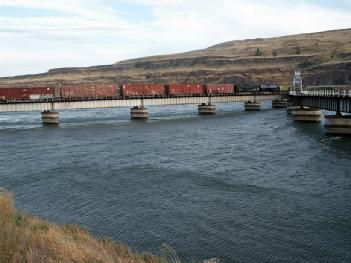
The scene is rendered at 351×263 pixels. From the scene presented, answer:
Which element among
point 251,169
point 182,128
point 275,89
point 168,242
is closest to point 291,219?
point 168,242

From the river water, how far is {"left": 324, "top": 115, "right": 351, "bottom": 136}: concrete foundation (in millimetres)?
1810

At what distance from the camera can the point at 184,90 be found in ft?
422

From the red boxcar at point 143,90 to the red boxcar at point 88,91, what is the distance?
2693 millimetres

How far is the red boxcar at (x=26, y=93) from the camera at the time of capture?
326 ft

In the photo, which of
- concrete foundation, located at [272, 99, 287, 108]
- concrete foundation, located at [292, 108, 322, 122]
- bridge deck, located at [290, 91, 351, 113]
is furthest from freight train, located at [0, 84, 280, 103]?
bridge deck, located at [290, 91, 351, 113]

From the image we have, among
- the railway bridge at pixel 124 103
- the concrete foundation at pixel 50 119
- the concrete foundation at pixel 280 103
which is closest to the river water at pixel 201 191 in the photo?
the concrete foundation at pixel 50 119

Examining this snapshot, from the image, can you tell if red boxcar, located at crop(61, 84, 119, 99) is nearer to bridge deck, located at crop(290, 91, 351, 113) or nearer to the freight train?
the freight train

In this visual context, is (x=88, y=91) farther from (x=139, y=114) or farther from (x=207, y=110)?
(x=207, y=110)

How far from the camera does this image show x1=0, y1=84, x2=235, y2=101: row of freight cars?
101 metres

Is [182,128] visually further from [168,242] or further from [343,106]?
[168,242]

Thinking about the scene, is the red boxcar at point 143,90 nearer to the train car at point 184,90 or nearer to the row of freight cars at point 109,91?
the row of freight cars at point 109,91

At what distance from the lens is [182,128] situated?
85188 mm

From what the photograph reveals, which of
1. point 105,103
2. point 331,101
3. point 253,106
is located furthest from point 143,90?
point 331,101

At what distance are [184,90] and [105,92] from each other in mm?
25270
